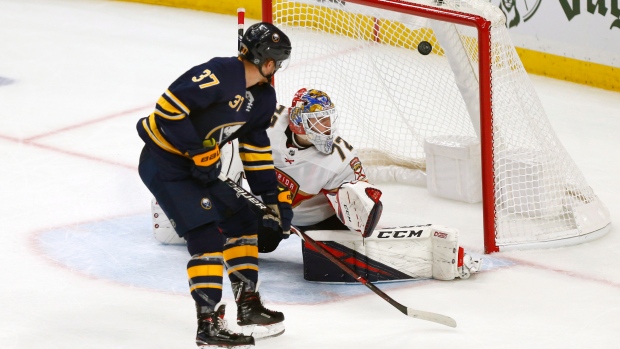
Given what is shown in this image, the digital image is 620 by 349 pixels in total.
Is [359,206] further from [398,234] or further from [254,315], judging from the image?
[254,315]

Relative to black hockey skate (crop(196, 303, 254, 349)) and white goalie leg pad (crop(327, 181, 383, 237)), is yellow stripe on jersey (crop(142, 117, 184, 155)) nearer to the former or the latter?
black hockey skate (crop(196, 303, 254, 349))

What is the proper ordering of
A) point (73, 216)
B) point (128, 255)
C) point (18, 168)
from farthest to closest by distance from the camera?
1. point (18, 168)
2. point (73, 216)
3. point (128, 255)

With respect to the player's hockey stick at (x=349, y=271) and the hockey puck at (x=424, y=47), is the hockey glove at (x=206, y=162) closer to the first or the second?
the player's hockey stick at (x=349, y=271)

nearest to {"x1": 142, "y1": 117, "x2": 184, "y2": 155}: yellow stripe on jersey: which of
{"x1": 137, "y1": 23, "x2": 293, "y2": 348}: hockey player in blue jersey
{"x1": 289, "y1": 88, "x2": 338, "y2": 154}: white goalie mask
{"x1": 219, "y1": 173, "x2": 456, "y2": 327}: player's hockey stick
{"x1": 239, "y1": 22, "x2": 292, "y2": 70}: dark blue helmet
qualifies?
{"x1": 137, "y1": 23, "x2": 293, "y2": 348}: hockey player in blue jersey

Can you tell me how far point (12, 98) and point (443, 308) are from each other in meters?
3.92

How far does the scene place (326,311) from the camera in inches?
163

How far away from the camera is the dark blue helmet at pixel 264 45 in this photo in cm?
361

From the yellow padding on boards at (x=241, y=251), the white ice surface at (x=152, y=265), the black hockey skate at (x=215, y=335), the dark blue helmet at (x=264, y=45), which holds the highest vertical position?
the dark blue helmet at (x=264, y=45)

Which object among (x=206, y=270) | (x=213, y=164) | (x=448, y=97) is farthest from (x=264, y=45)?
(x=448, y=97)

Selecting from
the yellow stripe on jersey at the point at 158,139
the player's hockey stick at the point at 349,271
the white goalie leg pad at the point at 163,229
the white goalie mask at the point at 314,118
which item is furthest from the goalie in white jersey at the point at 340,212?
the yellow stripe on jersey at the point at 158,139

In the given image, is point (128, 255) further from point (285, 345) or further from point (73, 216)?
point (285, 345)

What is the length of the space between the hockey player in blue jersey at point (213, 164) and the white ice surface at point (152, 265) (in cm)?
24

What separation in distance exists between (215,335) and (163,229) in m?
1.23

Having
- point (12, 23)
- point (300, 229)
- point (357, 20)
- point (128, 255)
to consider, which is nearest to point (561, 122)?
point (357, 20)
